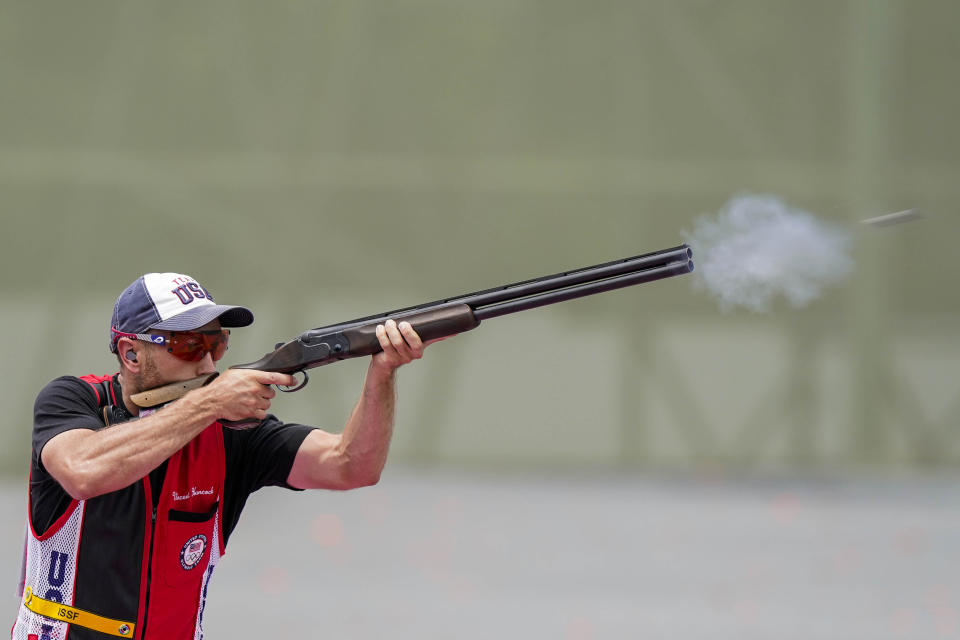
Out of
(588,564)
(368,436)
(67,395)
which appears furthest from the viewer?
(588,564)

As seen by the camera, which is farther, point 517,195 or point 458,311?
point 517,195

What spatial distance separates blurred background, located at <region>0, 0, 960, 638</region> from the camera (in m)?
10.8

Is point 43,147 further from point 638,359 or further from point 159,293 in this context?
point 159,293

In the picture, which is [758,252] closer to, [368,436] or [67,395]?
[368,436]

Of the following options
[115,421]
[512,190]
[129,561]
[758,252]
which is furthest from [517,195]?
[129,561]

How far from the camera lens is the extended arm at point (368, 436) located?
9.11 feet

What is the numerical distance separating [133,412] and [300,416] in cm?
817

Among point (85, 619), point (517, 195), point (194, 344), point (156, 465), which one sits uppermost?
point (517, 195)

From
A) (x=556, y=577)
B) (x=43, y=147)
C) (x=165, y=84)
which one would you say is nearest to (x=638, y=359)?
(x=556, y=577)

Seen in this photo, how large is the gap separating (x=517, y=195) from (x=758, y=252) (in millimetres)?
7713

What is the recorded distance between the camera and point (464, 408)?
10.9 meters

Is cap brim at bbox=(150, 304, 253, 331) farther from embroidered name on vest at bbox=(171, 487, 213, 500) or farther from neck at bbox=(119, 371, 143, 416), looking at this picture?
embroidered name on vest at bbox=(171, 487, 213, 500)

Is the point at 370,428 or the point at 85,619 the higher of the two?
the point at 370,428

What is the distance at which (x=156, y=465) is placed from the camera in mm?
2398
